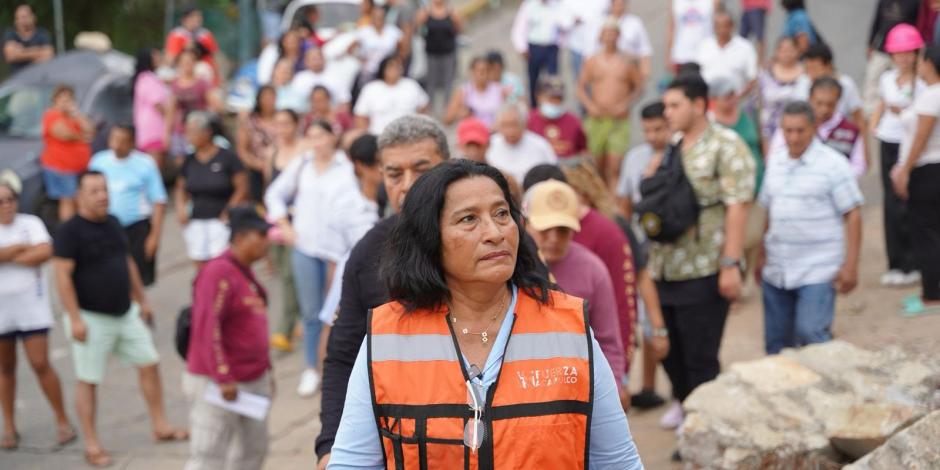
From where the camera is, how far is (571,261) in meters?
4.82

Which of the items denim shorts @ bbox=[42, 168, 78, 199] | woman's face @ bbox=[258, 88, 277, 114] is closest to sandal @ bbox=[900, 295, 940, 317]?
woman's face @ bbox=[258, 88, 277, 114]

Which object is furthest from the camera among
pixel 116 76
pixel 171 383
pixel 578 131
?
pixel 116 76

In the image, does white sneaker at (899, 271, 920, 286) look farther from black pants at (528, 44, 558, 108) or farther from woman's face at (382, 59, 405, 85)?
black pants at (528, 44, 558, 108)

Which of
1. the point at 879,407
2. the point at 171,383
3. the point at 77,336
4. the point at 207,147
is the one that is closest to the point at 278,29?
the point at 207,147

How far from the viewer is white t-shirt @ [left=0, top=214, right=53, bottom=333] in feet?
25.5

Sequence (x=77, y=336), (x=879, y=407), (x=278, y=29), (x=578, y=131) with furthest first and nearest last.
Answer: (x=278, y=29), (x=578, y=131), (x=77, y=336), (x=879, y=407)

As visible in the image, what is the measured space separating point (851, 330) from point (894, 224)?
1047mm

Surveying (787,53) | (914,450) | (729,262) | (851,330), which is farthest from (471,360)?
(787,53)

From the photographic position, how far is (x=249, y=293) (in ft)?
21.8

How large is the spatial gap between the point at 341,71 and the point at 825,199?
7441mm

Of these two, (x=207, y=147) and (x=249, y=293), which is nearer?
(x=249, y=293)

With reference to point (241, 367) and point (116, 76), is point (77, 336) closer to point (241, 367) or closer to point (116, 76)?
point (241, 367)

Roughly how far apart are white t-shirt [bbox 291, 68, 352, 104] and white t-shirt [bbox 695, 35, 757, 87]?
3.89m

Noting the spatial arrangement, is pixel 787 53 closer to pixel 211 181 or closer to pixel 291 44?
pixel 211 181
